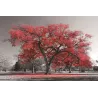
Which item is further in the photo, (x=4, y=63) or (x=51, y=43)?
(x=51, y=43)

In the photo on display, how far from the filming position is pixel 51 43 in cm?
762

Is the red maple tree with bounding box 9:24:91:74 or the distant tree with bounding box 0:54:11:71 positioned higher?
the red maple tree with bounding box 9:24:91:74

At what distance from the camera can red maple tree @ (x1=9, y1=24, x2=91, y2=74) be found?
7.59m

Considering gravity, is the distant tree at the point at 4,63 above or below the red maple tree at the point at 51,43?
below

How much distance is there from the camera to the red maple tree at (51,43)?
759 cm

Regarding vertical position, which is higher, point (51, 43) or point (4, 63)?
point (51, 43)
